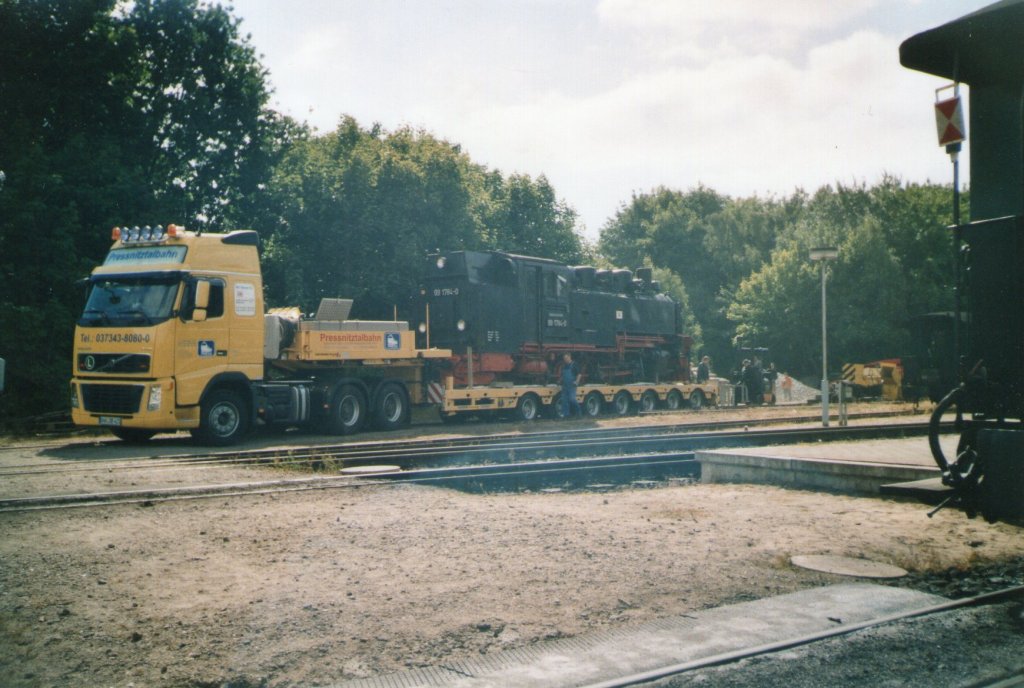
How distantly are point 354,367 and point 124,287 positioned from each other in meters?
5.45

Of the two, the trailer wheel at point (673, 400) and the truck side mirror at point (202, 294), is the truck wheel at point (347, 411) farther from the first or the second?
the trailer wheel at point (673, 400)

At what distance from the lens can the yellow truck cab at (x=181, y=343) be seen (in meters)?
15.6

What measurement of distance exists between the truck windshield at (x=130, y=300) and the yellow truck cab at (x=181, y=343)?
0.06 feet

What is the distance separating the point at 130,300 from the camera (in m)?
15.8

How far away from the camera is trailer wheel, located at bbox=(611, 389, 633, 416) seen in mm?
26898

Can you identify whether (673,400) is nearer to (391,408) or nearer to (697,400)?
(697,400)

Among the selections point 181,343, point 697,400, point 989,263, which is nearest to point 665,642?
point 989,263

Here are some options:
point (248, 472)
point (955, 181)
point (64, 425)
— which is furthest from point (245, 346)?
point (955, 181)

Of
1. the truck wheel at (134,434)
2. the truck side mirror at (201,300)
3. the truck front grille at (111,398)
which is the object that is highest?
the truck side mirror at (201,300)

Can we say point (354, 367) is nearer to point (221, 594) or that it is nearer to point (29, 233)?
point (29, 233)

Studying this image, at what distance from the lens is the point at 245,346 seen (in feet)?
55.9

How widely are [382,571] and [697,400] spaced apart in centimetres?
2587

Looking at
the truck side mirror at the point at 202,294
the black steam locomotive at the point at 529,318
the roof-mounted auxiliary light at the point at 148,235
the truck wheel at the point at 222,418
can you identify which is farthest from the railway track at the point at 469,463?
the black steam locomotive at the point at 529,318

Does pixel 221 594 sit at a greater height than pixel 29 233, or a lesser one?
lesser
